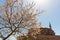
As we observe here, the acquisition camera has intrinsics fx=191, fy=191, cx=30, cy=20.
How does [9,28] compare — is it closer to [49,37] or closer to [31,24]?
[31,24]

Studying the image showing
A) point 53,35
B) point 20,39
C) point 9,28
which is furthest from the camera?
point 53,35

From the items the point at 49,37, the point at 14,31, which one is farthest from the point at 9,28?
the point at 49,37

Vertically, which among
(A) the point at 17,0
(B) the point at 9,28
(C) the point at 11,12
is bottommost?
(B) the point at 9,28

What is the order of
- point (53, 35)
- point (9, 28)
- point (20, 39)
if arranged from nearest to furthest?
point (9, 28) < point (20, 39) < point (53, 35)

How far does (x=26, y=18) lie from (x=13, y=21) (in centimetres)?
170

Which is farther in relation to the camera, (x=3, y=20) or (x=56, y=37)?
(x=56, y=37)

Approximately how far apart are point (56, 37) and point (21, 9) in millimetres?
21929

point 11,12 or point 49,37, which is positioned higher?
point 11,12

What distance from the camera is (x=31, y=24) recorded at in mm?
24703

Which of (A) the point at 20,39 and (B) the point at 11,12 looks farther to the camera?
(A) the point at 20,39

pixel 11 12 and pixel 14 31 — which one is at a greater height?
pixel 11 12

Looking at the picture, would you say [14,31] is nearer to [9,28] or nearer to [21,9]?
[9,28]

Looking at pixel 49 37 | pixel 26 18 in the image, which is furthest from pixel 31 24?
pixel 49 37

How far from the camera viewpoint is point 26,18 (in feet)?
79.7
